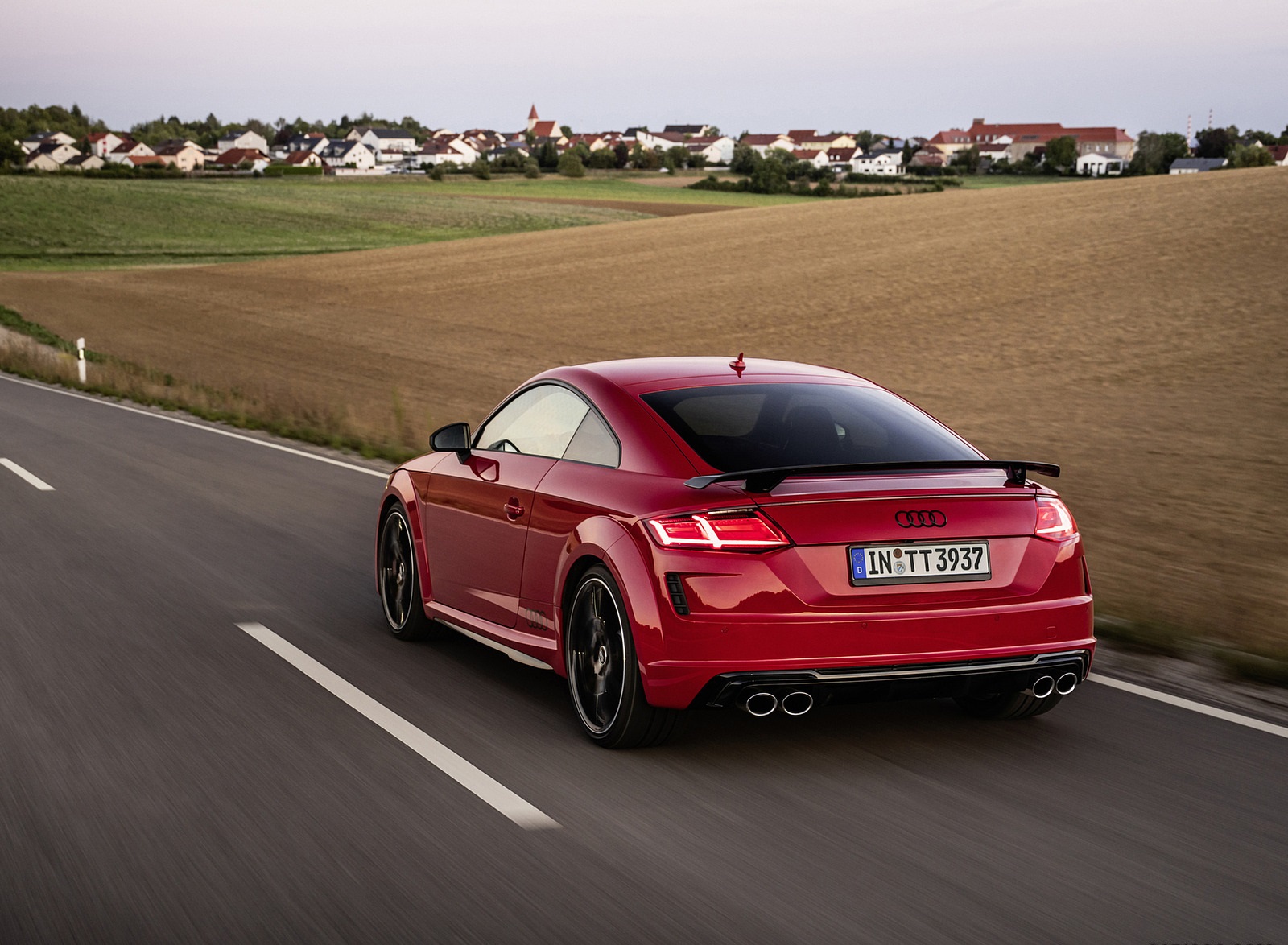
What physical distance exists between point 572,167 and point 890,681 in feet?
468

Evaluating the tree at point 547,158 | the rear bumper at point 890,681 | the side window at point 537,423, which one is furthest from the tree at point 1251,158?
the rear bumper at point 890,681

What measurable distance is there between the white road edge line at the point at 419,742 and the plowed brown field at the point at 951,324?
4.24 metres

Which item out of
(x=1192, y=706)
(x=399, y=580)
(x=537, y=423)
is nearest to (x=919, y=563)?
(x=1192, y=706)

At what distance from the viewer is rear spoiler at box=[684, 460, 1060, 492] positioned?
16.9 ft

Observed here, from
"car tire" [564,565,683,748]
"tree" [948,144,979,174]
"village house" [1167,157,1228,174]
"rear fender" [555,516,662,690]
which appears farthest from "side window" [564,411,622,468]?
"village house" [1167,157,1228,174]

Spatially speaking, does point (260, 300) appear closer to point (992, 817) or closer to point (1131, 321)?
point (1131, 321)

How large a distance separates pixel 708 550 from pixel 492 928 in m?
1.67

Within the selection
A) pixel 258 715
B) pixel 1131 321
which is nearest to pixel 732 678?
pixel 258 715

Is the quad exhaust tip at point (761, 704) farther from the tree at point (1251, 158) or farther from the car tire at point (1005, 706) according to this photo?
the tree at point (1251, 158)

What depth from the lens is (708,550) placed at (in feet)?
16.7

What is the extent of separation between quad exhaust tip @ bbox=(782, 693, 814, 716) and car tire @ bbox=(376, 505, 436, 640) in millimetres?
2686

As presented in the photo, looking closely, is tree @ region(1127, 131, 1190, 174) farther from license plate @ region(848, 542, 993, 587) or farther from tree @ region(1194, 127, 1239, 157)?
license plate @ region(848, 542, 993, 587)

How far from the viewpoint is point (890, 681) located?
5105 mm

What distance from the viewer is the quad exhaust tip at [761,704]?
5078 millimetres
